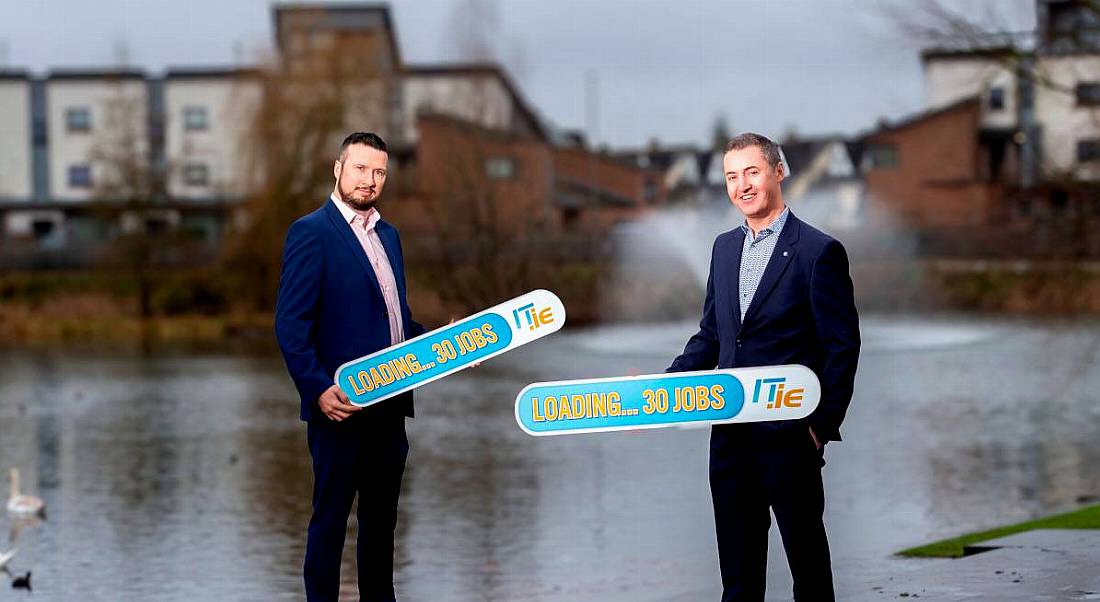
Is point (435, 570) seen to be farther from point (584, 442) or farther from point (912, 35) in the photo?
point (912, 35)

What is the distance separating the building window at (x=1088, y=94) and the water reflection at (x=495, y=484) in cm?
432

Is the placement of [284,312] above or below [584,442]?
above

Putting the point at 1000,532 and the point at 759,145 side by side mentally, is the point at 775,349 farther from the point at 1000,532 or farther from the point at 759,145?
the point at 1000,532

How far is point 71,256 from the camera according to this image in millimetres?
82562

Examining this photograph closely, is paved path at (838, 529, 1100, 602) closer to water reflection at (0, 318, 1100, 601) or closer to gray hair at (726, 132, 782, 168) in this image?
water reflection at (0, 318, 1100, 601)

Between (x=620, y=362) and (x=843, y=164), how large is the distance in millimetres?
93164

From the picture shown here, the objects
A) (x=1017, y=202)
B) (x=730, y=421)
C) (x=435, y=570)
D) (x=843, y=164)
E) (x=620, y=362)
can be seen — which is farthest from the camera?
(x=843, y=164)

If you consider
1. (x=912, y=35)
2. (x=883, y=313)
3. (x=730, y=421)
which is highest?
(x=912, y=35)

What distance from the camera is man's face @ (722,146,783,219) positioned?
7152mm

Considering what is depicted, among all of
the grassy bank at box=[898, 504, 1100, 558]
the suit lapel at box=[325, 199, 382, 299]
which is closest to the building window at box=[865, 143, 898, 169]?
the grassy bank at box=[898, 504, 1100, 558]

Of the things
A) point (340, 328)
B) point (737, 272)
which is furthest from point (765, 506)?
point (340, 328)

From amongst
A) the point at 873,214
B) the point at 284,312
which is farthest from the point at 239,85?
the point at 284,312

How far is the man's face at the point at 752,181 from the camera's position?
7152 millimetres

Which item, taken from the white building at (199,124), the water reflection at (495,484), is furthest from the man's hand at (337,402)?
the white building at (199,124)
